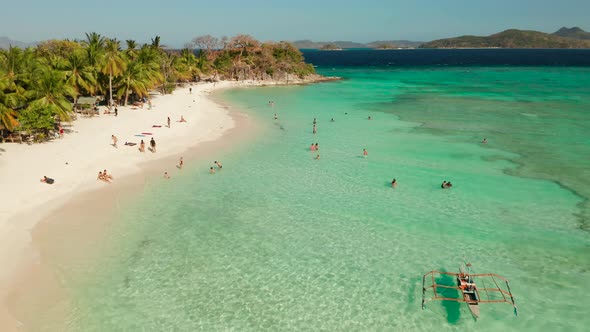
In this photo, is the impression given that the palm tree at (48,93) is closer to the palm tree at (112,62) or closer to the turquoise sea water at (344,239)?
the palm tree at (112,62)

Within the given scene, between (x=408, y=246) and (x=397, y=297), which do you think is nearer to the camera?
(x=397, y=297)

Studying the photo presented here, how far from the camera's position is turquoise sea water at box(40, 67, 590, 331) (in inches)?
611

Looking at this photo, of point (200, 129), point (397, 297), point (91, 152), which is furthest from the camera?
point (200, 129)

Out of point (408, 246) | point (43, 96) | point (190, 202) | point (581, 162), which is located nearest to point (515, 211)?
point (408, 246)

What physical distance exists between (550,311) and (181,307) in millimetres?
15431

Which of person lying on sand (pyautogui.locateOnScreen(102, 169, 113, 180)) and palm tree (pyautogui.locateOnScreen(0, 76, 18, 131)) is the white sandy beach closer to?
person lying on sand (pyautogui.locateOnScreen(102, 169, 113, 180))

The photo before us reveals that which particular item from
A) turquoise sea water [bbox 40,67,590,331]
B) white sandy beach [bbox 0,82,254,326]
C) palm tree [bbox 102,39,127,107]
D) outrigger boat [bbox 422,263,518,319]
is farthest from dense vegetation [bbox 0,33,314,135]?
outrigger boat [bbox 422,263,518,319]

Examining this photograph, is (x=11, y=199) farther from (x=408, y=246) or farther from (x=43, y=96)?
(x=408, y=246)

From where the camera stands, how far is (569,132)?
46594 mm

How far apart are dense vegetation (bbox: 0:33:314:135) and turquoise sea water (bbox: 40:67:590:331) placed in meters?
15.2

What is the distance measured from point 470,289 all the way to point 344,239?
7201 millimetres

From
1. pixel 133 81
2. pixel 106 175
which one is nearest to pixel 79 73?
pixel 133 81

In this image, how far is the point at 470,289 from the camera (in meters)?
16.1

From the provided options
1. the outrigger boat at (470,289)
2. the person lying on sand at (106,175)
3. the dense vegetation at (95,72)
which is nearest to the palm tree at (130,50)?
the dense vegetation at (95,72)
